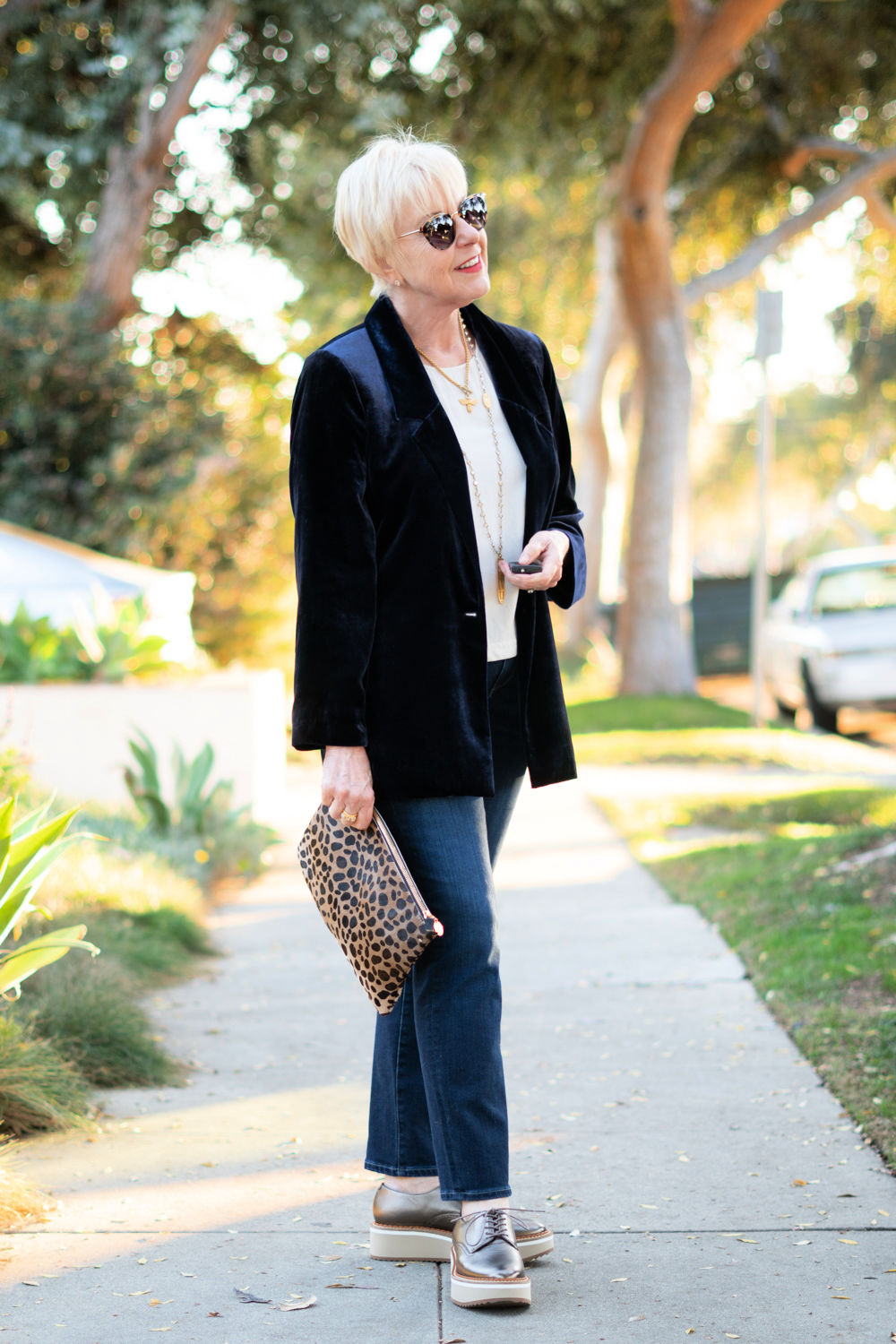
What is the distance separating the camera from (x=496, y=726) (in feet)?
8.91

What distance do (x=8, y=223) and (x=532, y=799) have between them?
9.01 m

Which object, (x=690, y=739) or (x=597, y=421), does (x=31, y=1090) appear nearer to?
(x=690, y=739)

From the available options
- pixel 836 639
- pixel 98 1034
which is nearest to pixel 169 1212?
pixel 98 1034

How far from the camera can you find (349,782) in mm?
2488

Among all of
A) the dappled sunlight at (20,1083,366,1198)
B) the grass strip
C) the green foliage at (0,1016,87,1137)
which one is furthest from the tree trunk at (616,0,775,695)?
the green foliage at (0,1016,87,1137)

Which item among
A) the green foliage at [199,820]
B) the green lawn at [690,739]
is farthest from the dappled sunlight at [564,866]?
the green lawn at [690,739]

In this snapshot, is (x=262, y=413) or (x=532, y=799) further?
(x=262, y=413)

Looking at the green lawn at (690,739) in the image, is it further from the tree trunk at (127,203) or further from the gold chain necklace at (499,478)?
the gold chain necklace at (499,478)

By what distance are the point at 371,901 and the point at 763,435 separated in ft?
34.2

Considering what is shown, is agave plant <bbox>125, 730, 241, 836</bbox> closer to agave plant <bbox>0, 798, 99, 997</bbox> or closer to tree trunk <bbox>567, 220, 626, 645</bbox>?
agave plant <bbox>0, 798, 99, 997</bbox>

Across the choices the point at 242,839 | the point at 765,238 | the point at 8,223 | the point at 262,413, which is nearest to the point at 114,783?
the point at 242,839

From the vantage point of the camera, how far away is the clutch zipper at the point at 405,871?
2432 millimetres

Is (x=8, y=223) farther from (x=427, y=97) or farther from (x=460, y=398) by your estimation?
(x=460, y=398)

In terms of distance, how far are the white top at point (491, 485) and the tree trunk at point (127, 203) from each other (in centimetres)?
988
